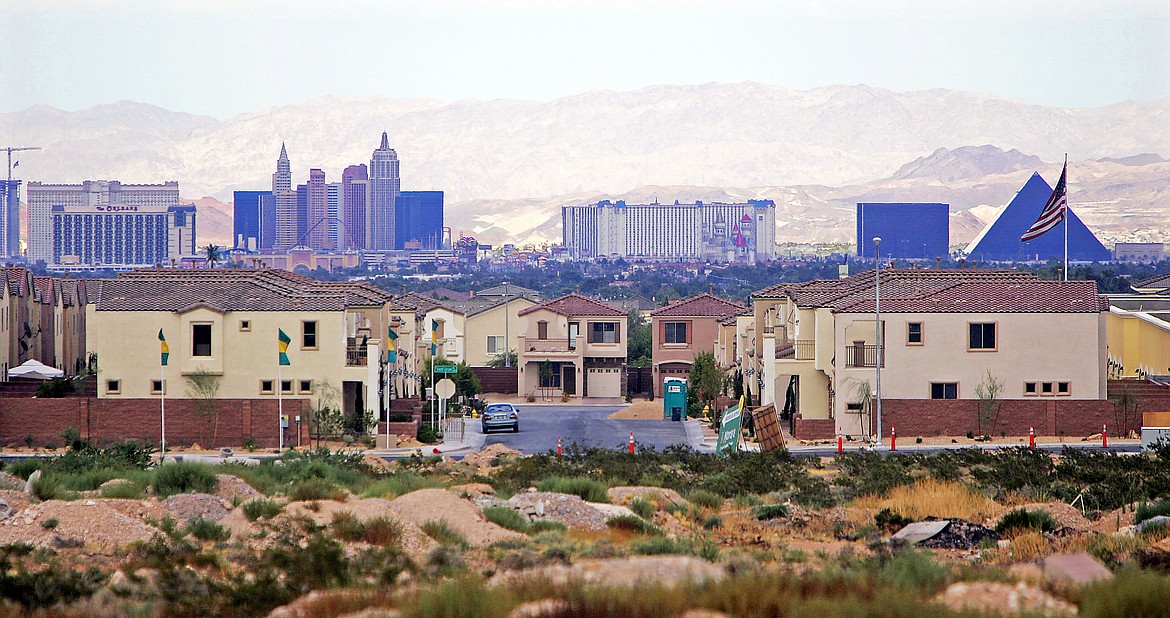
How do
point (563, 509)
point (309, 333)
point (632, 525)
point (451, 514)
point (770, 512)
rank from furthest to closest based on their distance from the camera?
point (309, 333) < point (770, 512) < point (563, 509) < point (632, 525) < point (451, 514)

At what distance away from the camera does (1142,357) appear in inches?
2285

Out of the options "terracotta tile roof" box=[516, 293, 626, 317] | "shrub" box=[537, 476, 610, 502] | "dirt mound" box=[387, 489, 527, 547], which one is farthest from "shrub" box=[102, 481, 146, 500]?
"terracotta tile roof" box=[516, 293, 626, 317]

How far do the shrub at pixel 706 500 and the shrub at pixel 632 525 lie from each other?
3.96 meters

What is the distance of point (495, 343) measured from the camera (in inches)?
3076

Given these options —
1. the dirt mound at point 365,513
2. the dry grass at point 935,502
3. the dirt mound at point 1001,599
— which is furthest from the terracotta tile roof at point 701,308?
the dirt mound at point 1001,599

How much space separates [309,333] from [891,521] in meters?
26.6

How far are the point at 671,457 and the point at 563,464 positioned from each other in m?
3.98

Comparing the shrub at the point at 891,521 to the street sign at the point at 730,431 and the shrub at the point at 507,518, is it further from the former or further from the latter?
the street sign at the point at 730,431

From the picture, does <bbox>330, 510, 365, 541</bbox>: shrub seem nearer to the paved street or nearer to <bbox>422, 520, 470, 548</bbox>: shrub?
<bbox>422, 520, 470, 548</bbox>: shrub

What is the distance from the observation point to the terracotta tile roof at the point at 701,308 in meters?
71.4

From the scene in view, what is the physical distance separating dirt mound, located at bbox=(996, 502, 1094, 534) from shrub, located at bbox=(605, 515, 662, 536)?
5.43 metres

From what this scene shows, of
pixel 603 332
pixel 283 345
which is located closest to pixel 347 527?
pixel 283 345

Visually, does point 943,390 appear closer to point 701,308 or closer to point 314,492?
point 314,492

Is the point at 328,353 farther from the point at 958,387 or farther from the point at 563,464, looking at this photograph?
the point at 958,387
